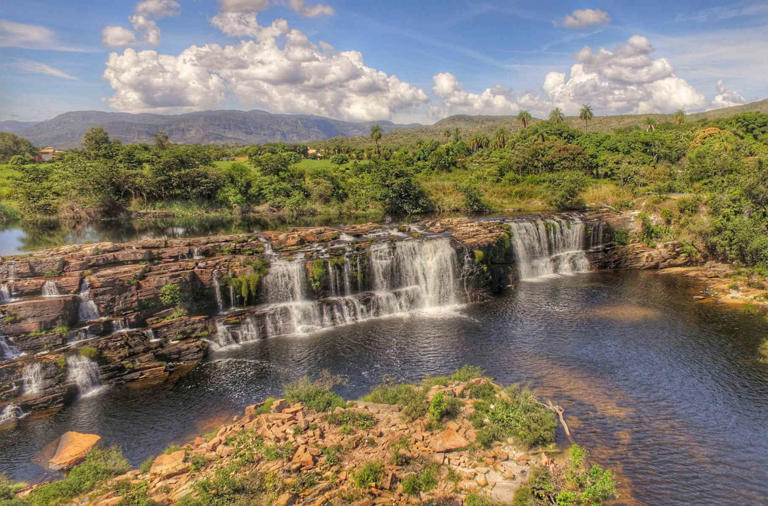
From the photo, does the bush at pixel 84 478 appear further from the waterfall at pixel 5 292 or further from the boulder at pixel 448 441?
the waterfall at pixel 5 292

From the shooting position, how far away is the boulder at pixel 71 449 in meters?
14.4

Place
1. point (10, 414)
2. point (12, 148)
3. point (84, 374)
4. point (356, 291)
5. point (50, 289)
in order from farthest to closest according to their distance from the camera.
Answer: point (12, 148) → point (356, 291) → point (50, 289) → point (84, 374) → point (10, 414)

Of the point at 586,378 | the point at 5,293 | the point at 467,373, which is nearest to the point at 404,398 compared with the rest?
the point at 467,373

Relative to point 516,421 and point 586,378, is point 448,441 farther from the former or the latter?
point 586,378

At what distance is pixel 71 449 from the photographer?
15156 millimetres

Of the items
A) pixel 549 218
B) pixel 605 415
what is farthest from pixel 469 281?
pixel 605 415

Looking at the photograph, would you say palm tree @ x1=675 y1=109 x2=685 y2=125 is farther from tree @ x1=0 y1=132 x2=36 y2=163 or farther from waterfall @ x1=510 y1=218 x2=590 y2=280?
tree @ x1=0 y1=132 x2=36 y2=163

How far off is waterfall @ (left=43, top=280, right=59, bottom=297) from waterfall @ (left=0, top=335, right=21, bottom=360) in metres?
2.93

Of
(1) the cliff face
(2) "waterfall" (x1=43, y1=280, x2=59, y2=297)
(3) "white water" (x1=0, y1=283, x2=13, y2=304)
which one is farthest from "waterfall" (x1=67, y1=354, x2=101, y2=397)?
(3) "white water" (x1=0, y1=283, x2=13, y2=304)

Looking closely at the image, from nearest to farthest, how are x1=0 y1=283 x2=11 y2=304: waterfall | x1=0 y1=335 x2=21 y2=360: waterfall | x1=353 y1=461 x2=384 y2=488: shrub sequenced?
A: 1. x1=353 y1=461 x2=384 y2=488: shrub
2. x1=0 y1=335 x2=21 y2=360: waterfall
3. x1=0 y1=283 x2=11 y2=304: waterfall

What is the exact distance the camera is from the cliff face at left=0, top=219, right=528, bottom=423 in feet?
66.0

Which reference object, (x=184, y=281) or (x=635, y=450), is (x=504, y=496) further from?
(x=184, y=281)

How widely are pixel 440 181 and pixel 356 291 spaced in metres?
46.1

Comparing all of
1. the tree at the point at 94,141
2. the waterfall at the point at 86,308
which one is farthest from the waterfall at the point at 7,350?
the tree at the point at 94,141
